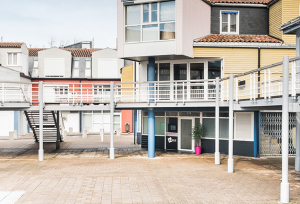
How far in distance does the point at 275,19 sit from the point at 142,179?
12316mm

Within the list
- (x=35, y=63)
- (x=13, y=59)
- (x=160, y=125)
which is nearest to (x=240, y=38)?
(x=160, y=125)

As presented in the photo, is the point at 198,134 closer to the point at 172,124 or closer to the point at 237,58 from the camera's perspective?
the point at 172,124

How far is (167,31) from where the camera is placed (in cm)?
1669

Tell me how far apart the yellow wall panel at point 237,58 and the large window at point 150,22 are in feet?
9.25

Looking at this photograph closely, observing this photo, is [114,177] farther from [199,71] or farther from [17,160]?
[199,71]

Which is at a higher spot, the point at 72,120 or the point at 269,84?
the point at 269,84

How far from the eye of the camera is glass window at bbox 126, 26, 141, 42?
17.1 meters

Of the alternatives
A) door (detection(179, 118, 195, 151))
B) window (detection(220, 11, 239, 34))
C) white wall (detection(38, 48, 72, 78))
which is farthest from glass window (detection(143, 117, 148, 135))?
white wall (detection(38, 48, 72, 78))

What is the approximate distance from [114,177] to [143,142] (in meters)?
8.96

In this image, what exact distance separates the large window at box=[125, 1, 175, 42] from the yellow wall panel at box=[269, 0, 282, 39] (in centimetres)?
607

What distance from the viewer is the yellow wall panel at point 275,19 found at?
60.1 ft

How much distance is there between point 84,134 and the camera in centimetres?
2889

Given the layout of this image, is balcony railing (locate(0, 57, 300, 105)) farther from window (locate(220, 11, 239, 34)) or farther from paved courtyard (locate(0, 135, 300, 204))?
window (locate(220, 11, 239, 34))

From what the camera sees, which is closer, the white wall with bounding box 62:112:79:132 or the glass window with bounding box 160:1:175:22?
the glass window with bounding box 160:1:175:22
